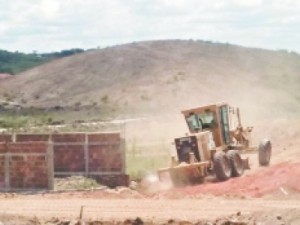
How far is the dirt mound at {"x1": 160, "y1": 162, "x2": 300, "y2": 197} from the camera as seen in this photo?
31141 mm

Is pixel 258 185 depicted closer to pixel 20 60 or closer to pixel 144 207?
pixel 144 207

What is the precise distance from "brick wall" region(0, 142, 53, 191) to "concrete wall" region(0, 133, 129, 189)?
1.10m

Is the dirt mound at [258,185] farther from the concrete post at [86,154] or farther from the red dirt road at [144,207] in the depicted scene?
the concrete post at [86,154]

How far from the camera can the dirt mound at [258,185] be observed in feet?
102

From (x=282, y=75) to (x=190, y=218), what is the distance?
8183 centimetres

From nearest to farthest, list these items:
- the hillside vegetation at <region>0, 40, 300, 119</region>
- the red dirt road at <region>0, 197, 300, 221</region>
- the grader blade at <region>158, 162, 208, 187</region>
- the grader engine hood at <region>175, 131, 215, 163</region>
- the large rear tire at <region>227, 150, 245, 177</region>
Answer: the red dirt road at <region>0, 197, 300, 221</region> → the grader blade at <region>158, 162, 208, 187</region> → the grader engine hood at <region>175, 131, 215, 163</region> → the large rear tire at <region>227, 150, 245, 177</region> → the hillside vegetation at <region>0, 40, 300, 119</region>

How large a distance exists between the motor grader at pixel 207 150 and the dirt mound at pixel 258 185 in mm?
628

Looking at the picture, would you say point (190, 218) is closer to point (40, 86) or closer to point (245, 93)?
point (245, 93)

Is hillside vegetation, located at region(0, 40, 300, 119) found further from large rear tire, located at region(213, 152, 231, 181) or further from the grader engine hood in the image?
large rear tire, located at region(213, 152, 231, 181)

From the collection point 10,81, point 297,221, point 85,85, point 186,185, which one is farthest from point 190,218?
point 10,81

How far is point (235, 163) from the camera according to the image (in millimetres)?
37000

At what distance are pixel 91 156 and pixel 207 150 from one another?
13.0ft

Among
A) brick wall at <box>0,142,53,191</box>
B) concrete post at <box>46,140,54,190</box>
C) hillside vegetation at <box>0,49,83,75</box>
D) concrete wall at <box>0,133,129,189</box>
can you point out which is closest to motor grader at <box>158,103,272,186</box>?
concrete wall at <box>0,133,129,189</box>

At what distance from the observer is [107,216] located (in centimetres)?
2680
